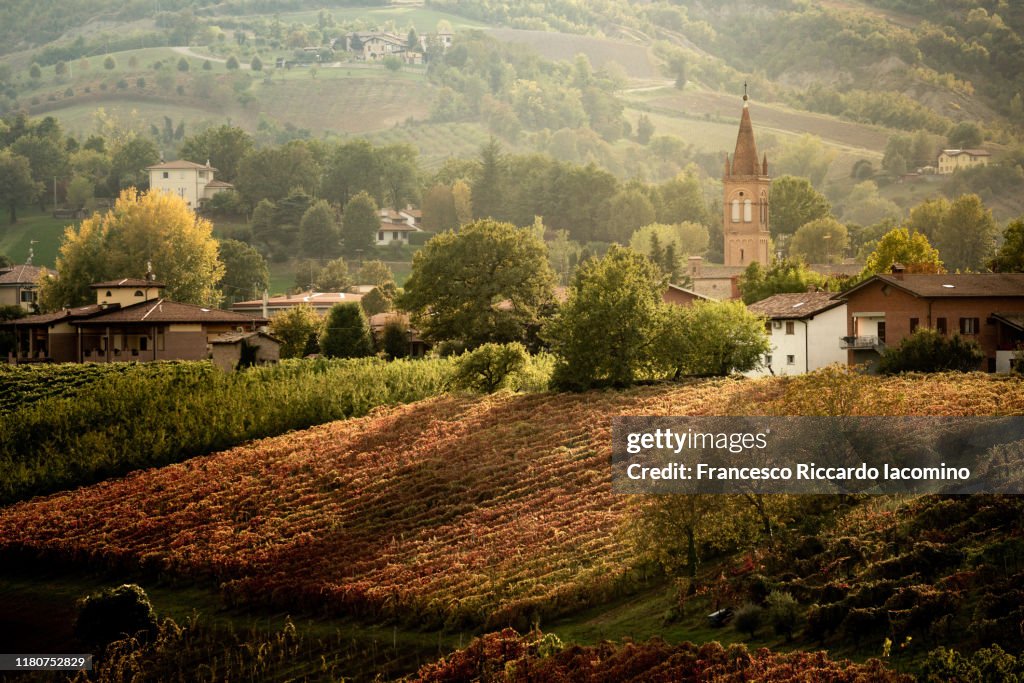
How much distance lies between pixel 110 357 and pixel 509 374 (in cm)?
2491

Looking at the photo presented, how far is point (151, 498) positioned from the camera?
47031mm

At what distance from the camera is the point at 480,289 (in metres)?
79.8

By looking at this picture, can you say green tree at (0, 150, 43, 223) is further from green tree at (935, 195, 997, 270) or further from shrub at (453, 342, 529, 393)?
shrub at (453, 342, 529, 393)

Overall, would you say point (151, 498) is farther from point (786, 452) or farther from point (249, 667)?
point (786, 452)

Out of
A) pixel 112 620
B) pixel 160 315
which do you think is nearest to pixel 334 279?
pixel 160 315

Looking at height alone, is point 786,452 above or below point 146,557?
above

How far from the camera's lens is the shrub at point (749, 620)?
27422mm

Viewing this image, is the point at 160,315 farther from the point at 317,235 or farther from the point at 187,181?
the point at 187,181

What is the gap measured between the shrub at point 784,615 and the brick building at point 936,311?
3260 cm

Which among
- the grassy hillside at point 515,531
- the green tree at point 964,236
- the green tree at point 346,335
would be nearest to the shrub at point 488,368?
the grassy hillside at point 515,531

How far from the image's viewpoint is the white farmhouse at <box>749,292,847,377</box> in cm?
6725

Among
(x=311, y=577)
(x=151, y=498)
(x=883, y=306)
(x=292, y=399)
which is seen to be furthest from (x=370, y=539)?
(x=883, y=306)

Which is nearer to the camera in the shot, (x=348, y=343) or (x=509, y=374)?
(x=509, y=374)

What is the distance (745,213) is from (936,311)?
258 ft
